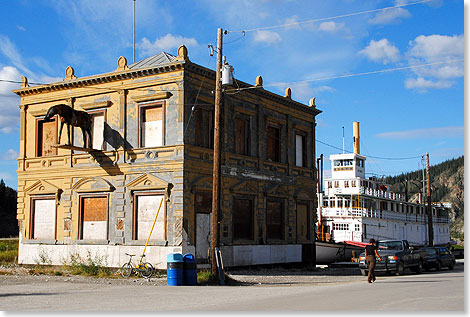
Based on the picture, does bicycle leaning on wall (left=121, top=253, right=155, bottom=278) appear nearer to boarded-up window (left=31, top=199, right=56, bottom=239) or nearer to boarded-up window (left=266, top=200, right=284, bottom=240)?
boarded-up window (left=31, top=199, right=56, bottom=239)

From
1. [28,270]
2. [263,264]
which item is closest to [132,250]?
[28,270]

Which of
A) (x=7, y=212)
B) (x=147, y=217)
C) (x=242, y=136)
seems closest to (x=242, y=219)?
(x=242, y=136)

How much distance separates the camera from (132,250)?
27.5 metres

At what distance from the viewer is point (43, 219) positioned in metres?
30.9

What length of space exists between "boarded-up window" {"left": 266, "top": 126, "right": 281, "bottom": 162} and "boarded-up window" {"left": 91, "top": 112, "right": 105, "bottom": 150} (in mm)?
9158

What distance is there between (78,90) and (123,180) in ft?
18.7

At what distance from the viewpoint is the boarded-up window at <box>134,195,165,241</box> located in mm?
27098

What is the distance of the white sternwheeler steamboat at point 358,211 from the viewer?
54438 mm

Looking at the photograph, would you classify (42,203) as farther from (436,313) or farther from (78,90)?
(436,313)

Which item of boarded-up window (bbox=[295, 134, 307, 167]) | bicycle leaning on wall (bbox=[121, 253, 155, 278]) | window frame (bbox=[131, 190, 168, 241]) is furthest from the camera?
boarded-up window (bbox=[295, 134, 307, 167])

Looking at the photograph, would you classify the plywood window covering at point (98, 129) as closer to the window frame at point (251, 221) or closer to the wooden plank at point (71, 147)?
the wooden plank at point (71, 147)

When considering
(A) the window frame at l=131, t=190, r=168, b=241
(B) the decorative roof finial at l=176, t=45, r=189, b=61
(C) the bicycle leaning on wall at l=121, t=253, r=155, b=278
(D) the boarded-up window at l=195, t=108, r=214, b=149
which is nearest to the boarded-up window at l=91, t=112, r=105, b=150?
(A) the window frame at l=131, t=190, r=168, b=241

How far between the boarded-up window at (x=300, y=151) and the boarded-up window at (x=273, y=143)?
2.22m

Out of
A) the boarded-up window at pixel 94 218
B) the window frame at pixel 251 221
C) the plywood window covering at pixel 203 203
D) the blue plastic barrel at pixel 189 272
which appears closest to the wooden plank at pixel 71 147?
the boarded-up window at pixel 94 218
